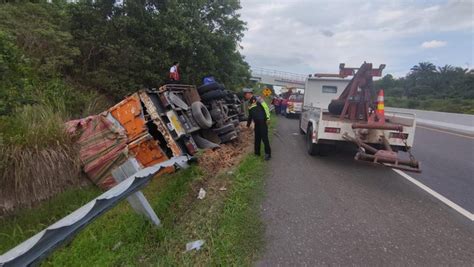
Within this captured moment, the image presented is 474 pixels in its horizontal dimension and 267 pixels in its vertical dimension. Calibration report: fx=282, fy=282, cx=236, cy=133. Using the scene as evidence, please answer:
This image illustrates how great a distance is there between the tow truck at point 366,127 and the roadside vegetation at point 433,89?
34.6 meters

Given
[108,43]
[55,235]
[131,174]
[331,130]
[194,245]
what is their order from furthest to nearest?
1. [108,43]
2. [331,130]
3. [131,174]
4. [194,245]
5. [55,235]

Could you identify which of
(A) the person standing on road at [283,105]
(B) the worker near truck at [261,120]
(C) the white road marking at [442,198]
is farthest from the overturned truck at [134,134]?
(A) the person standing on road at [283,105]

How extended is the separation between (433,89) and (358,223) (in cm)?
5806

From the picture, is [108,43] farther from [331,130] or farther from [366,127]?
[366,127]

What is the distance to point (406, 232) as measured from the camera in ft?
11.5

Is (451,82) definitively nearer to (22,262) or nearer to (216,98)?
(216,98)

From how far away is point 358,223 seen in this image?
12.2 feet

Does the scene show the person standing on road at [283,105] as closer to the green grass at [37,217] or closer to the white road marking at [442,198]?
the white road marking at [442,198]

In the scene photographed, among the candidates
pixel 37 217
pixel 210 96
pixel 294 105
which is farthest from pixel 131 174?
pixel 294 105

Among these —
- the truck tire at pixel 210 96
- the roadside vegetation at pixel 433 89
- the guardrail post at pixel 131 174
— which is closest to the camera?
the guardrail post at pixel 131 174

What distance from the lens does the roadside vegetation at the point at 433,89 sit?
39.4 metres

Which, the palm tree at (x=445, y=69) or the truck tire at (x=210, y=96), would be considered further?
the palm tree at (x=445, y=69)

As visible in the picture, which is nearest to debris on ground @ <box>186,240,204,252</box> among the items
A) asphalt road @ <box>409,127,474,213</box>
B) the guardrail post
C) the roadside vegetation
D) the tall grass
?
the guardrail post

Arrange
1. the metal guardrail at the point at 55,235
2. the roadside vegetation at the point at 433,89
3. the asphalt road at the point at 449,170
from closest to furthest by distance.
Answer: the metal guardrail at the point at 55,235, the asphalt road at the point at 449,170, the roadside vegetation at the point at 433,89
